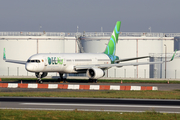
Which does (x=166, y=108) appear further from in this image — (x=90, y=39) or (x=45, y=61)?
(x=90, y=39)

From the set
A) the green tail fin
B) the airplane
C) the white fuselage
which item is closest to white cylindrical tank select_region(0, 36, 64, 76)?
the green tail fin

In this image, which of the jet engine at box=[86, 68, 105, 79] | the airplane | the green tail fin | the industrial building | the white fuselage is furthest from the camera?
the industrial building

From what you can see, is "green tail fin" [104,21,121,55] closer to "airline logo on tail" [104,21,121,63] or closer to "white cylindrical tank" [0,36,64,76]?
"airline logo on tail" [104,21,121,63]

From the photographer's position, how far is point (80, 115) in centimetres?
2133

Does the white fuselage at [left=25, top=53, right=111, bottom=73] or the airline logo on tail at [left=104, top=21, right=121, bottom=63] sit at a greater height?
the airline logo on tail at [left=104, top=21, right=121, bottom=63]

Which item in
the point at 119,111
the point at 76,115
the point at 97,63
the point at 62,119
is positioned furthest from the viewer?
the point at 97,63

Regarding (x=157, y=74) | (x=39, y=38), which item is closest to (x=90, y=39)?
(x=39, y=38)

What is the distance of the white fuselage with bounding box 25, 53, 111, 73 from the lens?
5212 centimetres

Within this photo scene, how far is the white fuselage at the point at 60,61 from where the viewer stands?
5212 centimetres

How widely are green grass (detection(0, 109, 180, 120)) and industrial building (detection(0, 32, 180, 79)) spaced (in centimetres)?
5548

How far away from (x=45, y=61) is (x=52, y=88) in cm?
906

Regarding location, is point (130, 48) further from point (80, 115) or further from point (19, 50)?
point (80, 115)

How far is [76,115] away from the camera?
70.0 feet

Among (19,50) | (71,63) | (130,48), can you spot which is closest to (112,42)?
(71,63)
